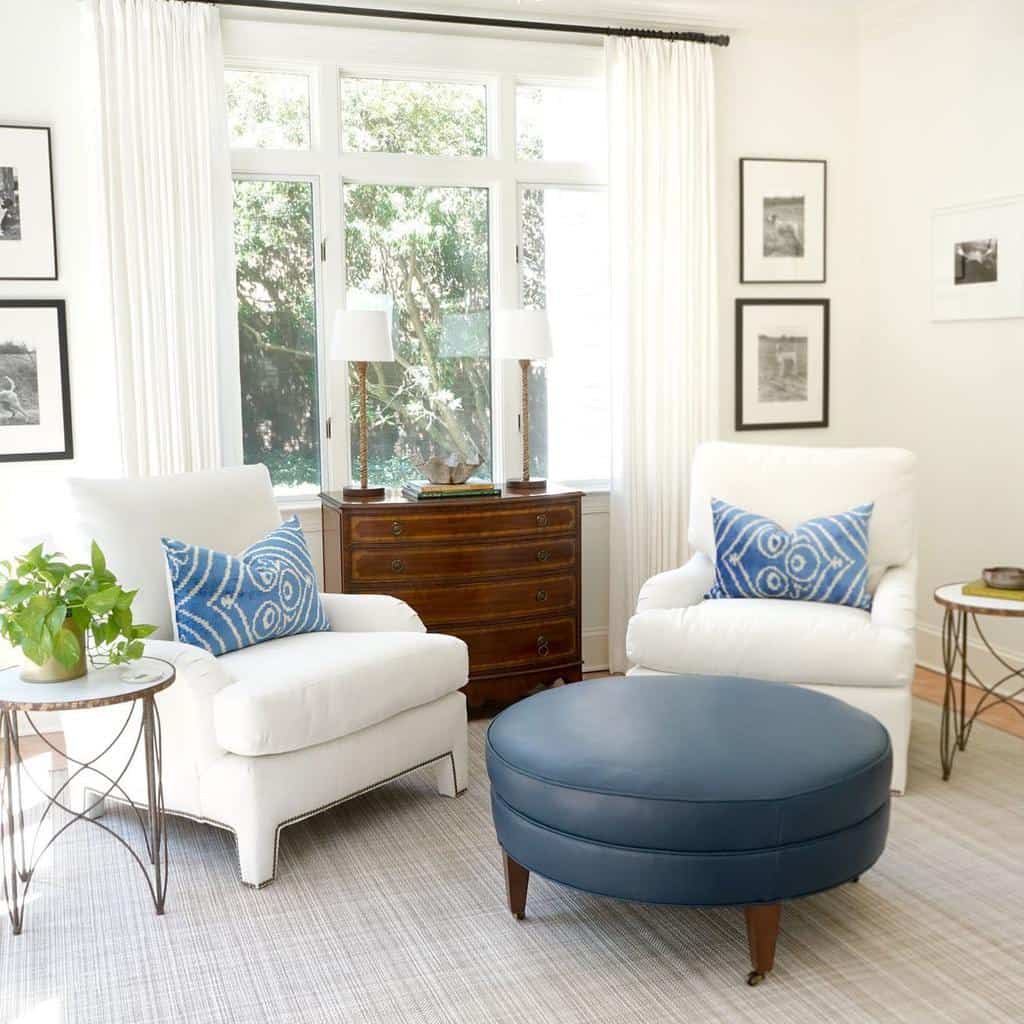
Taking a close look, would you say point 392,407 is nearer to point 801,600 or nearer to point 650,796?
point 801,600

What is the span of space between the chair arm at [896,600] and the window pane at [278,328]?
231cm

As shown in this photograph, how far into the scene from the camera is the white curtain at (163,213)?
4.38 metres

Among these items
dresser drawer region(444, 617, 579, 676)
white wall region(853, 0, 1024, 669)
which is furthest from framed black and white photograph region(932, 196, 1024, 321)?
dresser drawer region(444, 617, 579, 676)

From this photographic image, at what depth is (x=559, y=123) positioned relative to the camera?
5.21 m

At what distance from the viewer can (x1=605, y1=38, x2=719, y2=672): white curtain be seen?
512cm

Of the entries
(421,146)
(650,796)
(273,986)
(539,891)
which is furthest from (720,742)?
(421,146)

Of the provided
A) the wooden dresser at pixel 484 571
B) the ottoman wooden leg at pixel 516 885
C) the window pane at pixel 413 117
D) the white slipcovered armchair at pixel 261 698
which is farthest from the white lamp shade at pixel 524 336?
the ottoman wooden leg at pixel 516 885

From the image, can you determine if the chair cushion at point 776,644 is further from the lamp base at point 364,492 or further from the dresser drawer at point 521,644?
the lamp base at point 364,492

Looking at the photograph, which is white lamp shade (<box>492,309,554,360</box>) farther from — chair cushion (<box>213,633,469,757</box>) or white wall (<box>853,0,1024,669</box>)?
white wall (<box>853,0,1024,669</box>)

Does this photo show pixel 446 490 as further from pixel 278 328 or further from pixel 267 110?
pixel 267 110

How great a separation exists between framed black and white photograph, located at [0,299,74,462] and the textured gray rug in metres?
1.66

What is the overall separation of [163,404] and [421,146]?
155 centimetres

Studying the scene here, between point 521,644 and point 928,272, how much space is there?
2462 mm

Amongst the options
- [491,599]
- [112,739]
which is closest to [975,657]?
[491,599]
